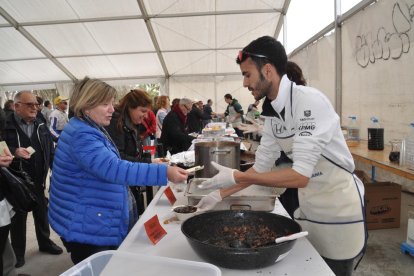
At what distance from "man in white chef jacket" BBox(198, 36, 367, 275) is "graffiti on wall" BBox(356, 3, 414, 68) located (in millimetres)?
2804

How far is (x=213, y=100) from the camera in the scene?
12258 mm

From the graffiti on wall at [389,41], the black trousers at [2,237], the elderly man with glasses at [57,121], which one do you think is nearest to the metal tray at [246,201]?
the black trousers at [2,237]

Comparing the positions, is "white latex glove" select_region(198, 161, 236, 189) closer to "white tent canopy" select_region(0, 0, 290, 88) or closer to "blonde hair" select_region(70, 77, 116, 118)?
"blonde hair" select_region(70, 77, 116, 118)

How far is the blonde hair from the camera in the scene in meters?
1.45

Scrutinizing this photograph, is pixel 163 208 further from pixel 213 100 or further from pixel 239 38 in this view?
pixel 213 100

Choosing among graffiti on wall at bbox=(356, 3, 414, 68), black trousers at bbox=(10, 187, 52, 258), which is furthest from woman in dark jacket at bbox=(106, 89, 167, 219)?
graffiti on wall at bbox=(356, 3, 414, 68)

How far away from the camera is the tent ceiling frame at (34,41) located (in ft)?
26.3

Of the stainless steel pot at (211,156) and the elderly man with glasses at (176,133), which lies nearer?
the stainless steel pot at (211,156)

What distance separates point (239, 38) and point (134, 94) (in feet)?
25.2

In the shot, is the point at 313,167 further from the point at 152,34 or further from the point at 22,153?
the point at 152,34

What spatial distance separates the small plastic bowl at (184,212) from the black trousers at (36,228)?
1.72 m

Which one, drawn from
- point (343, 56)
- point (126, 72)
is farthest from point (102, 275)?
point (126, 72)

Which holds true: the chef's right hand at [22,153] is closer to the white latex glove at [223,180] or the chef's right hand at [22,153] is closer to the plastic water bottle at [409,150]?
the white latex glove at [223,180]

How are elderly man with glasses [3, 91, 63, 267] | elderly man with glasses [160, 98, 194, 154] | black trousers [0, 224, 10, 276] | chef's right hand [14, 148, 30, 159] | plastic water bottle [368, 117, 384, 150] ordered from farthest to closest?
elderly man with glasses [160, 98, 194, 154] → plastic water bottle [368, 117, 384, 150] → elderly man with glasses [3, 91, 63, 267] → chef's right hand [14, 148, 30, 159] → black trousers [0, 224, 10, 276]
